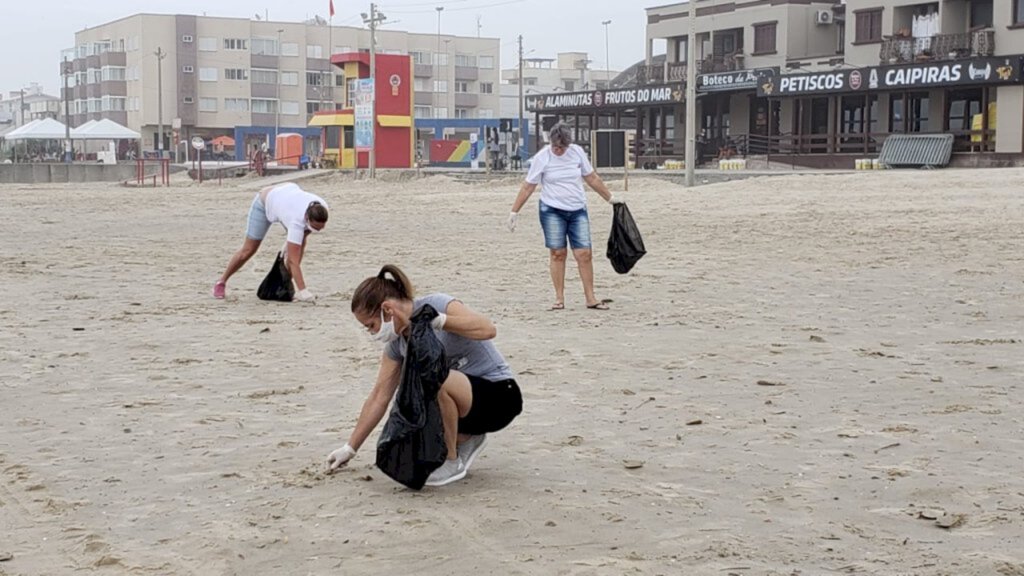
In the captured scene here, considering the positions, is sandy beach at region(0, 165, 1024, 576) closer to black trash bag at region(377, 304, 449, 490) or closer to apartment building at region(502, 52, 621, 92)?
black trash bag at region(377, 304, 449, 490)

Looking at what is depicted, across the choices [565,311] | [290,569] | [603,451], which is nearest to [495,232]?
[565,311]

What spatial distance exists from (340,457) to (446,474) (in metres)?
0.45

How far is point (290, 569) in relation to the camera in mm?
4273

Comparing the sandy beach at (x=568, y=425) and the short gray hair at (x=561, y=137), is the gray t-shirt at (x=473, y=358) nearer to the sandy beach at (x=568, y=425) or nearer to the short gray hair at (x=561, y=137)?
the sandy beach at (x=568, y=425)

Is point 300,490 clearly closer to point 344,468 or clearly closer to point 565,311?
point 344,468

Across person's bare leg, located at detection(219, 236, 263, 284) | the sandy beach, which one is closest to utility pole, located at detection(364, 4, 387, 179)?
the sandy beach

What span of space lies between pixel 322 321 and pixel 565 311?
1.93 m

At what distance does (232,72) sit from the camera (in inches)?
3991

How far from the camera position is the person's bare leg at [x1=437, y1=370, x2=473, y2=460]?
5.16m

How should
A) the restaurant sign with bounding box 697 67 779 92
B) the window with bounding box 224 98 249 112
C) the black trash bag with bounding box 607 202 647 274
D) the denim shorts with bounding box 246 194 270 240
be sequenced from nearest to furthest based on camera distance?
the black trash bag with bounding box 607 202 647 274
the denim shorts with bounding box 246 194 270 240
the restaurant sign with bounding box 697 67 779 92
the window with bounding box 224 98 249 112

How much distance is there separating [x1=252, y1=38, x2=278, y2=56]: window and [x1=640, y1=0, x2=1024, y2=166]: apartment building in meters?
53.6

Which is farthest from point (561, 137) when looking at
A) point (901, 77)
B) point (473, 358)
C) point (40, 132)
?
point (40, 132)

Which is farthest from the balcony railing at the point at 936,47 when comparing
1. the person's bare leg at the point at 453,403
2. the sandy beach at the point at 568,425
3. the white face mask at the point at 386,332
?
the white face mask at the point at 386,332

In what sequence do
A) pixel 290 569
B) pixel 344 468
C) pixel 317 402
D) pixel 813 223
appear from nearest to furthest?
pixel 290 569 → pixel 344 468 → pixel 317 402 → pixel 813 223
